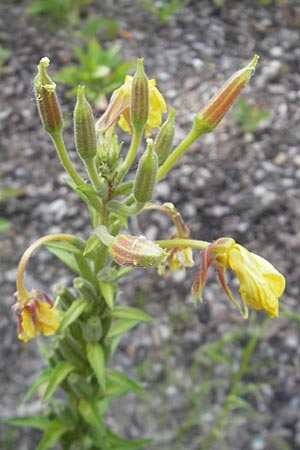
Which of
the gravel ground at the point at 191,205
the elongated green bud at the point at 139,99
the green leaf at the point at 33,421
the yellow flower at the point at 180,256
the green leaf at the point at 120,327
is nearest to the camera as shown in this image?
the elongated green bud at the point at 139,99

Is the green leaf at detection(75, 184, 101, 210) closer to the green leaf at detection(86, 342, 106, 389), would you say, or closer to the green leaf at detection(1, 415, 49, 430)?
the green leaf at detection(86, 342, 106, 389)

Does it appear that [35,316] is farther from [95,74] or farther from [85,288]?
[95,74]

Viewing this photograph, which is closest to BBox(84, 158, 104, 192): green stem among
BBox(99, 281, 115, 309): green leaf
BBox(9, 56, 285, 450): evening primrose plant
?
BBox(9, 56, 285, 450): evening primrose plant

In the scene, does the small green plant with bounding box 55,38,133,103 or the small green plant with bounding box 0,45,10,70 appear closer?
the small green plant with bounding box 55,38,133,103

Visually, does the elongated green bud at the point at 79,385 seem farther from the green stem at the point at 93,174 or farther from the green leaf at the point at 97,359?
the green stem at the point at 93,174

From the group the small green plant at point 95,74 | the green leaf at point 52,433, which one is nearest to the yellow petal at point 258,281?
the green leaf at point 52,433

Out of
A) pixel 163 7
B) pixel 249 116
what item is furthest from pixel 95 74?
pixel 249 116
